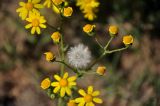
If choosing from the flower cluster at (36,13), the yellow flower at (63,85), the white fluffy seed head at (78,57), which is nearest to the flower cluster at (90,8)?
the white fluffy seed head at (78,57)

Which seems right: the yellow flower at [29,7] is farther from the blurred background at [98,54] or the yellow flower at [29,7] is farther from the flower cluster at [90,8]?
the blurred background at [98,54]

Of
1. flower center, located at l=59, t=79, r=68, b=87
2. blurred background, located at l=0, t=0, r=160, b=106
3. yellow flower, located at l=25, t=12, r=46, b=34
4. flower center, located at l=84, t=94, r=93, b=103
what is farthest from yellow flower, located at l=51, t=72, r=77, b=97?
blurred background, located at l=0, t=0, r=160, b=106

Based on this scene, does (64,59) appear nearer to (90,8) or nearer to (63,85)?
(63,85)

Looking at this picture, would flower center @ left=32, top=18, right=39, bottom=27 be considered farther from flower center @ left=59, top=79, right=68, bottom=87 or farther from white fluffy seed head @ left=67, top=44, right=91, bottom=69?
flower center @ left=59, top=79, right=68, bottom=87

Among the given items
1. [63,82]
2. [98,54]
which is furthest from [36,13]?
[98,54]

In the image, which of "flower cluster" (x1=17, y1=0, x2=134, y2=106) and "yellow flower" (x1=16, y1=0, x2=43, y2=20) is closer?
"flower cluster" (x1=17, y1=0, x2=134, y2=106)

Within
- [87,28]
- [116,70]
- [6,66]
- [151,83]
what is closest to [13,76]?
[6,66]
